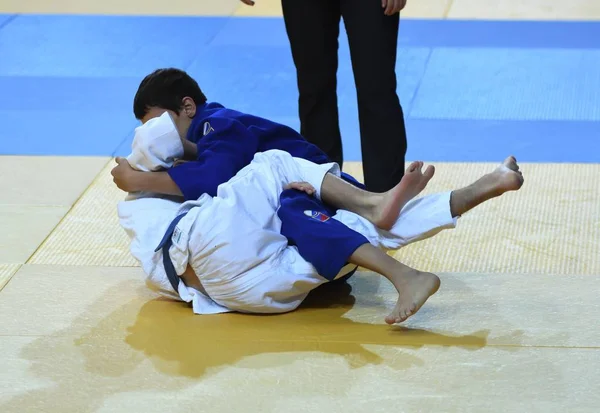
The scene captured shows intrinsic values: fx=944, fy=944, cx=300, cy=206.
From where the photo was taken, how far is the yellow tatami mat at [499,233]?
3.45m

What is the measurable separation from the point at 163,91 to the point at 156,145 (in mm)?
278

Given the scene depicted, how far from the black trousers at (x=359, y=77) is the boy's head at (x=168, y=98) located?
636 mm

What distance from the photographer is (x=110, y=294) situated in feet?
10.7

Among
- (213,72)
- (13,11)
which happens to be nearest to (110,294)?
(213,72)

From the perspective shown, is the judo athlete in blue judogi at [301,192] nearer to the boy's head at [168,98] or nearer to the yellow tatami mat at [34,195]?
the boy's head at [168,98]

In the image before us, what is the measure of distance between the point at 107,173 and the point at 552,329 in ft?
7.64

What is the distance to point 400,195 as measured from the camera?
296 centimetres

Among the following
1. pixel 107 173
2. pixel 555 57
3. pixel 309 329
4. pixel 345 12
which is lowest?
pixel 555 57

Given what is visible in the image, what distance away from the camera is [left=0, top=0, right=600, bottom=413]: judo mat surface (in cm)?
264

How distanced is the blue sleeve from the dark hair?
177 mm

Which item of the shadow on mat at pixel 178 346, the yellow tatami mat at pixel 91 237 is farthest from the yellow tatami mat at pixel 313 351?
the yellow tatami mat at pixel 91 237

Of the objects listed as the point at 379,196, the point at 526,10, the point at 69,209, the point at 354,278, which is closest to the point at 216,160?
the point at 379,196

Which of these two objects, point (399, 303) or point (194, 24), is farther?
point (194, 24)

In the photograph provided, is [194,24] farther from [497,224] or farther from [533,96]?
[497,224]
